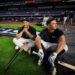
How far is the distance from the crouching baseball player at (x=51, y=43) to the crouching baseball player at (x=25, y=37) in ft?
0.30

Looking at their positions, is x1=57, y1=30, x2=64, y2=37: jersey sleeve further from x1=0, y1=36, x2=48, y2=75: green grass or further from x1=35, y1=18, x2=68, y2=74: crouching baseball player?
x1=0, y1=36, x2=48, y2=75: green grass

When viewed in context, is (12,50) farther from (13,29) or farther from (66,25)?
(66,25)

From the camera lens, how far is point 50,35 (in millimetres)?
1956

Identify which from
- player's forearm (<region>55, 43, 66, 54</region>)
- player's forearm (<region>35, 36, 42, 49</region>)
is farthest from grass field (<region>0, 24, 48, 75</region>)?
player's forearm (<region>55, 43, 66, 54</region>)

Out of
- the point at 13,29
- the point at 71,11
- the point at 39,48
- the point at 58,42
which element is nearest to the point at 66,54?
the point at 58,42

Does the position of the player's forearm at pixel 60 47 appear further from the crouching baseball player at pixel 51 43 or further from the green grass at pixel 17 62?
the green grass at pixel 17 62

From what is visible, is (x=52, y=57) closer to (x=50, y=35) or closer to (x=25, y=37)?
(x=50, y=35)

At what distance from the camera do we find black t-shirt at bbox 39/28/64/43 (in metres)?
1.93

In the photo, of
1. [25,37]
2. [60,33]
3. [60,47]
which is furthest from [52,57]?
[25,37]

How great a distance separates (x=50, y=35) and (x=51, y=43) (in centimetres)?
7

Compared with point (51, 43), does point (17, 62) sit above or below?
below

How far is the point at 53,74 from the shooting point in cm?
191

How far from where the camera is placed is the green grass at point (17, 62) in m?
1.97

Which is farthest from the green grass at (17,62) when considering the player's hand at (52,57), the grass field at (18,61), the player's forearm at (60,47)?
the player's forearm at (60,47)
